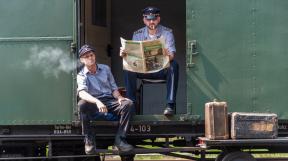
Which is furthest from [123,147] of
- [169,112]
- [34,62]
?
[34,62]

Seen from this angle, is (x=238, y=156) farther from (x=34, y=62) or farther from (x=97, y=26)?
(x=97, y=26)

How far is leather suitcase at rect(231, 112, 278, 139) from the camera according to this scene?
650 cm

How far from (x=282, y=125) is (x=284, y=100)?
0.44 meters

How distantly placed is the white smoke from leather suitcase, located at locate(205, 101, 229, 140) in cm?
187

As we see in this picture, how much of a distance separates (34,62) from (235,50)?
8.70ft

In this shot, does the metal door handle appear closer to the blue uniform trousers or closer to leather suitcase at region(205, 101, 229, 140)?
leather suitcase at region(205, 101, 229, 140)

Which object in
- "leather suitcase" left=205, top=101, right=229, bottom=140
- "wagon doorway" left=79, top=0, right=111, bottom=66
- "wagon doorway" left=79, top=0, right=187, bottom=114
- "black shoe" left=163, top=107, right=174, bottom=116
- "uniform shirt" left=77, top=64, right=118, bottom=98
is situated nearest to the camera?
"leather suitcase" left=205, top=101, right=229, bottom=140

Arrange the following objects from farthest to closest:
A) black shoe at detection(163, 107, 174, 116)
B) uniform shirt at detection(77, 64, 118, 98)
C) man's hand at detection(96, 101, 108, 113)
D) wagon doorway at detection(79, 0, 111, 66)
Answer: wagon doorway at detection(79, 0, 111, 66) → black shoe at detection(163, 107, 174, 116) → uniform shirt at detection(77, 64, 118, 98) → man's hand at detection(96, 101, 108, 113)

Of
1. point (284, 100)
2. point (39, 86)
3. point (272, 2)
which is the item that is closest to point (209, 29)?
point (272, 2)

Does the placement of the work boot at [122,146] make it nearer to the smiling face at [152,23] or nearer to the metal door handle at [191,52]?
the metal door handle at [191,52]

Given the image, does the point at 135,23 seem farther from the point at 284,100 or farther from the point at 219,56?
the point at 284,100

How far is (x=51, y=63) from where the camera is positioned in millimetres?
6809

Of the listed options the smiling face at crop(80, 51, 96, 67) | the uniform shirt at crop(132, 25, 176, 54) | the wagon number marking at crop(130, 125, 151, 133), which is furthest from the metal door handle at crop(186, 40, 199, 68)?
the smiling face at crop(80, 51, 96, 67)

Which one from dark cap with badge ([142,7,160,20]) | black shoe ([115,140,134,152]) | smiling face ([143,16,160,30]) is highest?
dark cap with badge ([142,7,160,20])
